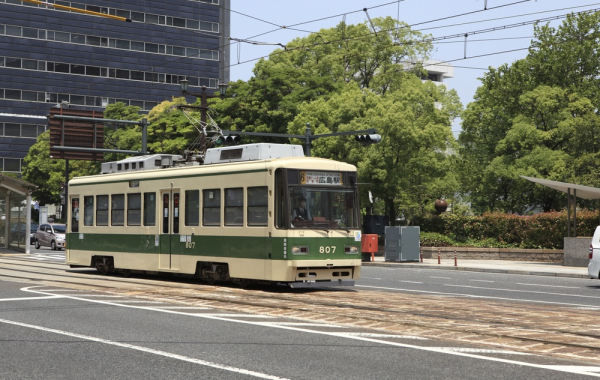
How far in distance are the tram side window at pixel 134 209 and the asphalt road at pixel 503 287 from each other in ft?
19.8

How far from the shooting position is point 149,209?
871 inches

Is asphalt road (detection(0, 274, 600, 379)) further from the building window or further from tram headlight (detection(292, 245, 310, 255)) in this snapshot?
the building window

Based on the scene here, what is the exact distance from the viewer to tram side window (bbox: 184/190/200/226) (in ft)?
66.8

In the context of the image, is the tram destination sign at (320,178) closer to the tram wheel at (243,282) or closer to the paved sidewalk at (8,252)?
the tram wheel at (243,282)

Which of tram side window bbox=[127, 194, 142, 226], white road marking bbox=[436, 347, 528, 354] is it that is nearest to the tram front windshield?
tram side window bbox=[127, 194, 142, 226]

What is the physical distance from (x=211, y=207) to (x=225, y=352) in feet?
34.3

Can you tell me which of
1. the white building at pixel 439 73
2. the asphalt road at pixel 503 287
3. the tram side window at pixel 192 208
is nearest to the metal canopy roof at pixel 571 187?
the asphalt road at pixel 503 287

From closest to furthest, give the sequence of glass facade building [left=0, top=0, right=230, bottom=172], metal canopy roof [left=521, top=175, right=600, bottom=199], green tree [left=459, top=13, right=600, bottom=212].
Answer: metal canopy roof [left=521, top=175, right=600, bottom=199], green tree [left=459, top=13, right=600, bottom=212], glass facade building [left=0, top=0, right=230, bottom=172]

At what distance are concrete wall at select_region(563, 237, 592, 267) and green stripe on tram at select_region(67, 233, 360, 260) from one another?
1666 centimetres

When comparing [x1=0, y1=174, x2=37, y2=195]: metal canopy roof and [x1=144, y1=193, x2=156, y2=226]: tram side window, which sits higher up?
[x1=0, y1=174, x2=37, y2=195]: metal canopy roof

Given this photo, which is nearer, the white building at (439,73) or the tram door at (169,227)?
the tram door at (169,227)

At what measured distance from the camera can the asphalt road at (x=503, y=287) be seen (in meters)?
17.8

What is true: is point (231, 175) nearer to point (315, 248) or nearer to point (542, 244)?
point (315, 248)

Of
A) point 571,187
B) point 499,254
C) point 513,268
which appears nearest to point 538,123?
point 499,254
